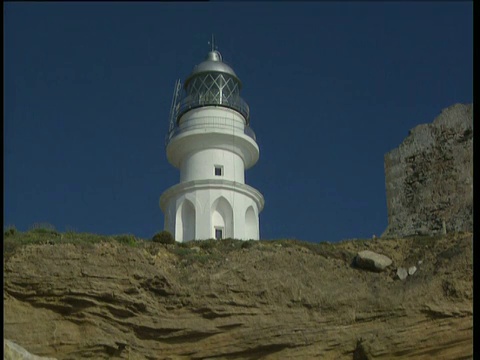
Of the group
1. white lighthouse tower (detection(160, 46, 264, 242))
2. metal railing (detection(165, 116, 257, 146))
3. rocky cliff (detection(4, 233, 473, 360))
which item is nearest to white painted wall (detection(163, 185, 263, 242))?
white lighthouse tower (detection(160, 46, 264, 242))

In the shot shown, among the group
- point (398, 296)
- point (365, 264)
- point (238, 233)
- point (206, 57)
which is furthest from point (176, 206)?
point (398, 296)

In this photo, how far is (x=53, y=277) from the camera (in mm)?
14281

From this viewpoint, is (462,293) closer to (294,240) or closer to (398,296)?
(398,296)

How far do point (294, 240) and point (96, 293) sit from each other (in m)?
6.09

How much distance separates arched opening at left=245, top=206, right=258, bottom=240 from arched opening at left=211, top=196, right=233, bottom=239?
0.81 m

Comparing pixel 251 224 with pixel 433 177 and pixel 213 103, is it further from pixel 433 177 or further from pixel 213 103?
pixel 433 177

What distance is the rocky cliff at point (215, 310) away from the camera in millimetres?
14016

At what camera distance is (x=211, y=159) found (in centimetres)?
2731

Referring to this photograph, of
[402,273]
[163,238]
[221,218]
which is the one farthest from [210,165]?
[402,273]

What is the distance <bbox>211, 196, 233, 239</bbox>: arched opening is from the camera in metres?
26.1

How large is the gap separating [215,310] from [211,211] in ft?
38.0

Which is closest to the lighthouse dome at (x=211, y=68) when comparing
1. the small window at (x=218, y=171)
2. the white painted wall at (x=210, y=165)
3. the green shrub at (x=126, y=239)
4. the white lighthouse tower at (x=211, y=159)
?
the white lighthouse tower at (x=211, y=159)

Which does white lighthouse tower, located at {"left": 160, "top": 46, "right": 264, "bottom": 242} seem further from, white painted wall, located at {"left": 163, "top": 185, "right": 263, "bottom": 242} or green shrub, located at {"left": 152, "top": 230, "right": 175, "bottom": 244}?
green shrub, located at {"left": 152, "top": 230, "right": 175, "bottom": 244}

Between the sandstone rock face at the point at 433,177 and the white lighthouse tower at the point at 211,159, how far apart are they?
5766mm
